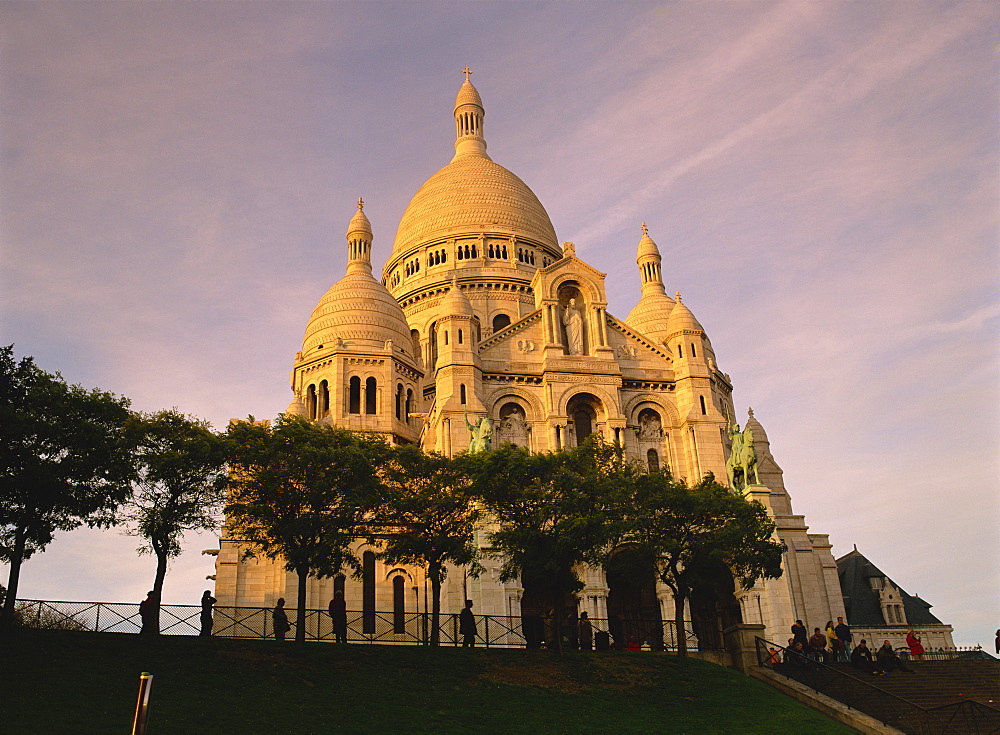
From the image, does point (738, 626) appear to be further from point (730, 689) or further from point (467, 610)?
point (467, 610)

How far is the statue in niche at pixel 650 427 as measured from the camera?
5412 centimetres

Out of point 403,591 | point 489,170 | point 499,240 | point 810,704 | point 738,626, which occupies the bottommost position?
point 810,704

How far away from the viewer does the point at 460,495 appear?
37.9m

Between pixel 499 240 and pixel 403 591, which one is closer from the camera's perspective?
pixel 403 591

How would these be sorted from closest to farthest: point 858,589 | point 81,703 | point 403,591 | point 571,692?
point 81,703 → point 571,692 → point 403,591 → point 858,589

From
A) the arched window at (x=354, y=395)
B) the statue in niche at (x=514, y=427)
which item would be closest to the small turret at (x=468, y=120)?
the arched window at (x=354, y=395)

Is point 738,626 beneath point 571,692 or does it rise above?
above

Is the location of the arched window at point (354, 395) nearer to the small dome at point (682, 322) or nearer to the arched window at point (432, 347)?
the arched window at point (432, 347)

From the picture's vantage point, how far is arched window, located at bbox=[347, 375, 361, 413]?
60.0m

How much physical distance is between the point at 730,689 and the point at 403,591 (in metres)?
23.5

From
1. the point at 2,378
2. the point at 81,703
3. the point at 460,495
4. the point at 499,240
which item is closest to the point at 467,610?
the point at 460,495

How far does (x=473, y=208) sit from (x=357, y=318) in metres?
21.2

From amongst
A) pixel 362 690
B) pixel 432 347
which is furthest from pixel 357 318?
pixel 362 690

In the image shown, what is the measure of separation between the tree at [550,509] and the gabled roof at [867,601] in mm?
35102
